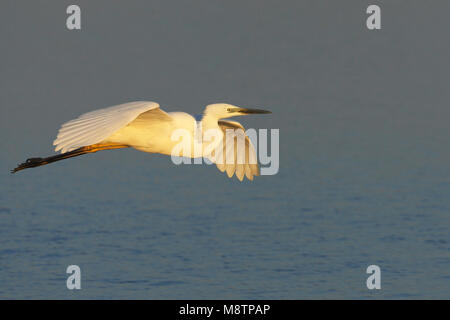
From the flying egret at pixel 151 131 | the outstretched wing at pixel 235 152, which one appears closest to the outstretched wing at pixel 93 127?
the flying egret at pixel 151 131

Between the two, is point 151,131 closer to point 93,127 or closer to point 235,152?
point 235,152

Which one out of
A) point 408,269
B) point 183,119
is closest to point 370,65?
point 408,269

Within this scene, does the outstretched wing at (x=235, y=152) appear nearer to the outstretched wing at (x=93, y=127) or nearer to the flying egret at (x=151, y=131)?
the flying egret at (x=151, y=131)

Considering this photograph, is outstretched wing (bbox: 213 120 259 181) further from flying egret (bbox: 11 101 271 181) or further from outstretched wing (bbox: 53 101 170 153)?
outstretched wing (bbox: 53 101 170 153)

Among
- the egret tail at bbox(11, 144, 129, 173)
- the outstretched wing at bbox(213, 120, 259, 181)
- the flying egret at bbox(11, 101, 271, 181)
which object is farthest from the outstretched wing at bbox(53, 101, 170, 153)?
the outstretched wing at bbox(213, 120, 259, 181)

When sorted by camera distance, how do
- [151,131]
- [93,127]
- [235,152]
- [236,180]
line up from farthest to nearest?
[236,180] < [235,152] < [151,131] < [93,127]

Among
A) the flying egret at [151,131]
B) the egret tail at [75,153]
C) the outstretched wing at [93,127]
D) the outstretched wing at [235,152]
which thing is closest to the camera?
the outstretched wing at [93,127]

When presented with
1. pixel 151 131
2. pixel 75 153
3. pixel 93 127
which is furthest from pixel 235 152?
pixel 93 127

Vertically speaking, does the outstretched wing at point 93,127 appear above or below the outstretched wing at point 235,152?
below

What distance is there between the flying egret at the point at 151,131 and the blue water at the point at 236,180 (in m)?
2.12

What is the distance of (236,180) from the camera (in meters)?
16.0

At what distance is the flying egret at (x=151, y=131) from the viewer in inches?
299

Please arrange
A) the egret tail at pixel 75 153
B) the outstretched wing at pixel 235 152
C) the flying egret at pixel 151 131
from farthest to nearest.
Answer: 1. the outstretched wing at pixel 235 152
2. the egret tail at pixel 75 153
3. the flying egret at pixel 151 131

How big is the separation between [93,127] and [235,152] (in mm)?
2688
